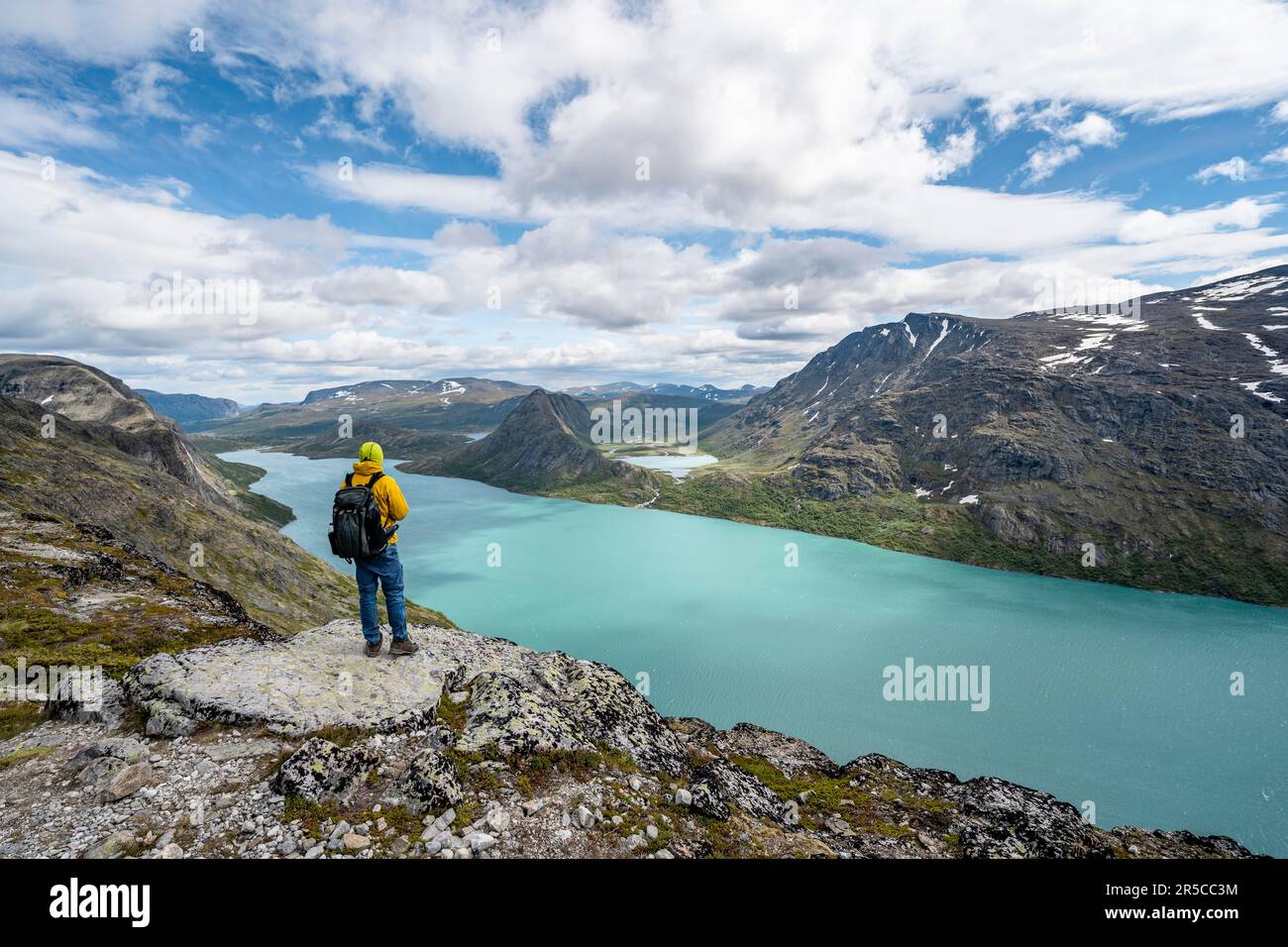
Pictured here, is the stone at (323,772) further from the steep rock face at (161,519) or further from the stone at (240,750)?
the steep rock face at (161,519)

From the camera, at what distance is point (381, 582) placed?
14.0 m

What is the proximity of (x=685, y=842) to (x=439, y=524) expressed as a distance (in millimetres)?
195059

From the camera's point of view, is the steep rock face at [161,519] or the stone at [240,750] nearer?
the stone at [240,750]

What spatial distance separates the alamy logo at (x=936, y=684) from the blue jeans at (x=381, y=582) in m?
73.2

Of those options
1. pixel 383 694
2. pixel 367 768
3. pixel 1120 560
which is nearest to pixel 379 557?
pixel 383 694

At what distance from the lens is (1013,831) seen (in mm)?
21938

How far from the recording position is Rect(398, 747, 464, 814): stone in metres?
9.81

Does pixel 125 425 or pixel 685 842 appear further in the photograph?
pixel 125 425

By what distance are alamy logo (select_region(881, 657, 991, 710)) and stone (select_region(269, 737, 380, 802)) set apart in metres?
74.9
